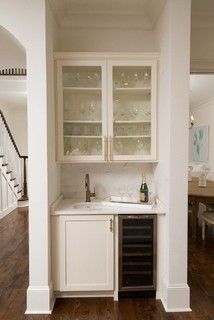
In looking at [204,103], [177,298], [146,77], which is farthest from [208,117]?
[177,298]

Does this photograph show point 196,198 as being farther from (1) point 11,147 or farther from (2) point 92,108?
(1) point 11,147

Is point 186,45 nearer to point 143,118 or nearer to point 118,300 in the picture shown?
point 143,118

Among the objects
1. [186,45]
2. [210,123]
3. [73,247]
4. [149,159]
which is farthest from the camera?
[210,123]

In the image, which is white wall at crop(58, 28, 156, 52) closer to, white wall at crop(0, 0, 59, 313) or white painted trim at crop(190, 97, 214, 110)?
white wall at crop(0, 0, 59, 313)

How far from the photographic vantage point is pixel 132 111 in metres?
2.94

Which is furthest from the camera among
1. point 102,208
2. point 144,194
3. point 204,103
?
point 204,103

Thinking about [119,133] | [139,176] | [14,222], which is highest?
[119,133]

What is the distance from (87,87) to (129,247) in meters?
1.64

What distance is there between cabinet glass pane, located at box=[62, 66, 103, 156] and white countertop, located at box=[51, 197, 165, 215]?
0.52 meters

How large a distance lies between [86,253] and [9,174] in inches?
161

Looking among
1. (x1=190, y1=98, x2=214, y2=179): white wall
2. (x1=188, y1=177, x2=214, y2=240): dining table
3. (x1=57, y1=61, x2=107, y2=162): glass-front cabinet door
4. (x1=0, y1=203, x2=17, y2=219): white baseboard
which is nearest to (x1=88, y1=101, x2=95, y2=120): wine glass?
(x1=57, y1=61, x2=107, y2=162): glass-front cabinet door

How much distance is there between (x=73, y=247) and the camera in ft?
8.38

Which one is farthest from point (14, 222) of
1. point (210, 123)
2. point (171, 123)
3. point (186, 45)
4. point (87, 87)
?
point (210, 123)

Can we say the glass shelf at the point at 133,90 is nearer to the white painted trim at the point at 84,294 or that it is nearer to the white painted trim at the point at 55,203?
the white painted trim at the point at 55,203
